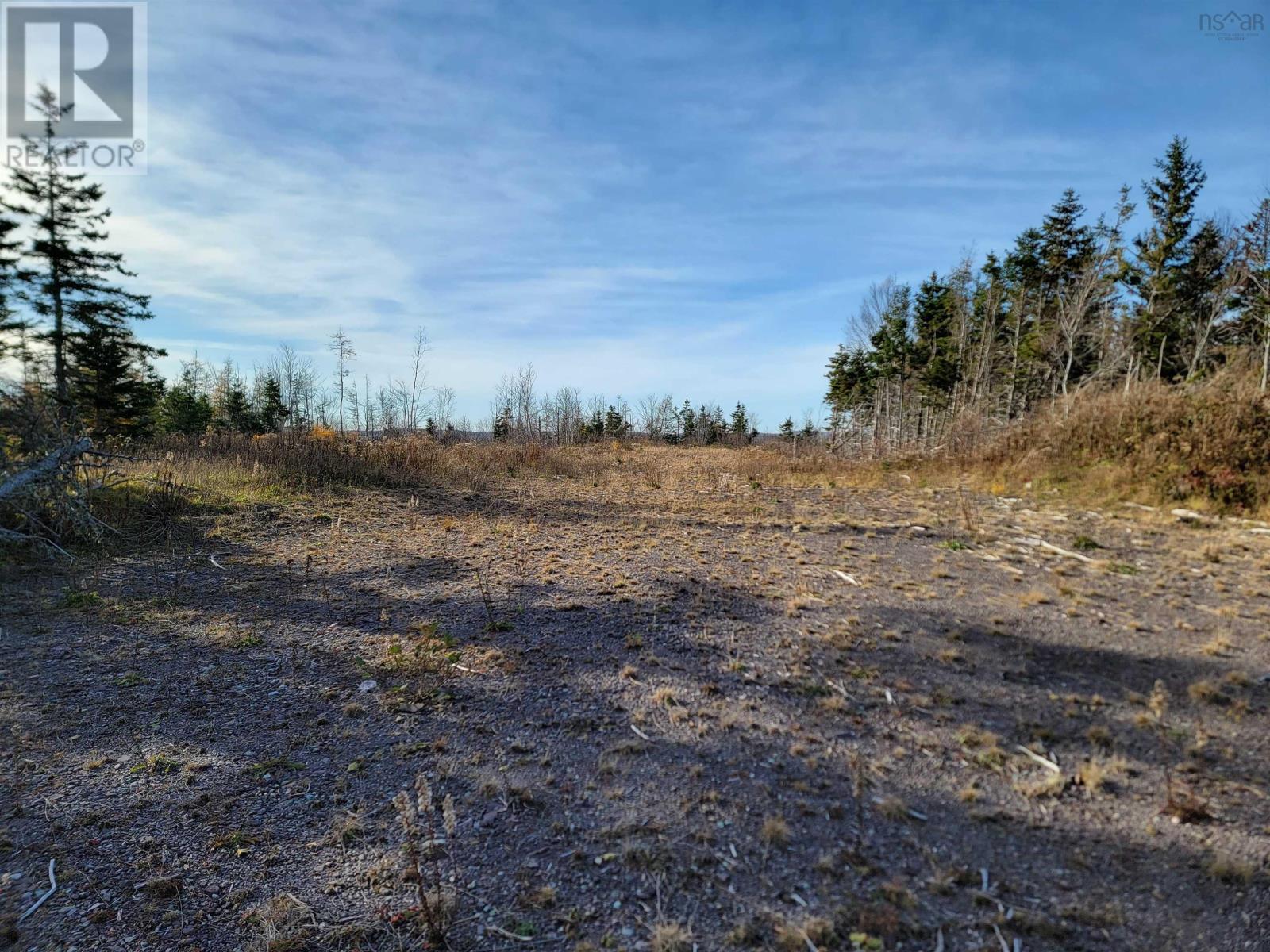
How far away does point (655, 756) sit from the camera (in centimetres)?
331

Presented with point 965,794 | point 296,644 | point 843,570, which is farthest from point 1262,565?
point 296,644

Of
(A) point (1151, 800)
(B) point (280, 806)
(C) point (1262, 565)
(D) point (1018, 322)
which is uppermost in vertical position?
(D) point (1018, 322)

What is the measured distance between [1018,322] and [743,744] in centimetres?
3147

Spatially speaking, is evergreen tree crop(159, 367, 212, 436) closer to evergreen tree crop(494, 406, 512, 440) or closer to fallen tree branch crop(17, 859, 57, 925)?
evergreen tree crop(494, 406, 512, 440)

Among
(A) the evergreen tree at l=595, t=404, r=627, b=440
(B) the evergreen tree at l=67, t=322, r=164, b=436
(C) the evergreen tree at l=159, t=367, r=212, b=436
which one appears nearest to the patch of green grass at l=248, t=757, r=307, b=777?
(B) the evergreen tree at l=67, t=322, r=164, b=436

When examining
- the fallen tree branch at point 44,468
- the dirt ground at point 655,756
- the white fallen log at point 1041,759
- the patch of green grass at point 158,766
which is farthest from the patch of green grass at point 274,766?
the fallen tree branch at point 44,468

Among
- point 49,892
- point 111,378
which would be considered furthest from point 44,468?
point 111,378

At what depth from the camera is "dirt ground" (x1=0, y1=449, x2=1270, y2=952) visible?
89.4 inches

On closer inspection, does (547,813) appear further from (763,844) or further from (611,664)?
(611,664)

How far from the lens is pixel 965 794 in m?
2.90

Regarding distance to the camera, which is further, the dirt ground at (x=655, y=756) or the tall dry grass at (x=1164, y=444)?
the tall dry grass at (x=1164, y=444)

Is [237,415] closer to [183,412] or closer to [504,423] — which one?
[183,412]

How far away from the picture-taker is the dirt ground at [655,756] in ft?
7.45

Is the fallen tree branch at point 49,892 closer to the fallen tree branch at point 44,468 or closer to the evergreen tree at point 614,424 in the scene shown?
the fallen tree branch at point 44,468
